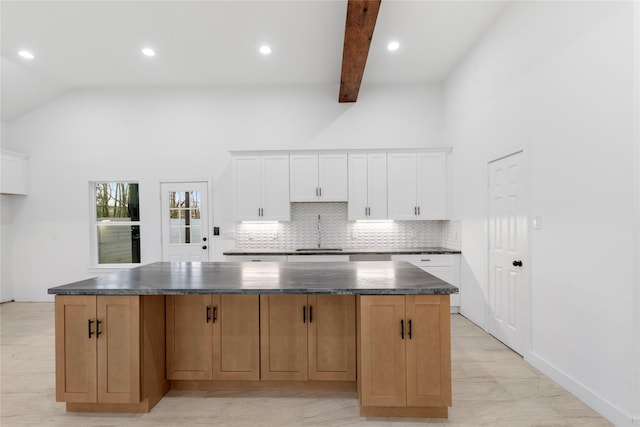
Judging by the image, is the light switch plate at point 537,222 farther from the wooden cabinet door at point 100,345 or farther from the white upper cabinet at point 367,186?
the wooden cabinet door at point 100,345

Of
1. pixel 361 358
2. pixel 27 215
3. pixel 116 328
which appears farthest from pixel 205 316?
pixel 27 215

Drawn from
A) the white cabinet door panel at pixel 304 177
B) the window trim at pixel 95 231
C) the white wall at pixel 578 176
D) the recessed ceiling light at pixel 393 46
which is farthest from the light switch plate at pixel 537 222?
the window trim at pixel 95 231

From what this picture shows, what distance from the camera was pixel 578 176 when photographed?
237cm

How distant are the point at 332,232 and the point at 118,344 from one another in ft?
11.3

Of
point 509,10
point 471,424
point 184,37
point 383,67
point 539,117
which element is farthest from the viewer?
point 383,67

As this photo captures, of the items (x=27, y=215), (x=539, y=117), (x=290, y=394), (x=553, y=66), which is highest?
(x=553, y=66)

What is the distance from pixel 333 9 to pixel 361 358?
3303 millimetres

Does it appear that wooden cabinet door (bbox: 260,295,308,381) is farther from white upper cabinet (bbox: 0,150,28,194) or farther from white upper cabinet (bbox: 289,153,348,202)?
white upper cabinet (bbox: 0,150,28,194)

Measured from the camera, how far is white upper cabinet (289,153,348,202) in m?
4.81

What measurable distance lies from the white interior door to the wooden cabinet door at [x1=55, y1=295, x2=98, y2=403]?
3.57 m

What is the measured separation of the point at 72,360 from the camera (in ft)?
7.07

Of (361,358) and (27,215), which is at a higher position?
(27,215)

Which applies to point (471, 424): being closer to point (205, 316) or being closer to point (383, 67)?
point (205, 316)

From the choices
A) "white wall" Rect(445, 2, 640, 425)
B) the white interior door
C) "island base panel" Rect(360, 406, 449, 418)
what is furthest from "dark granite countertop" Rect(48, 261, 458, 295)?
the white interior door
